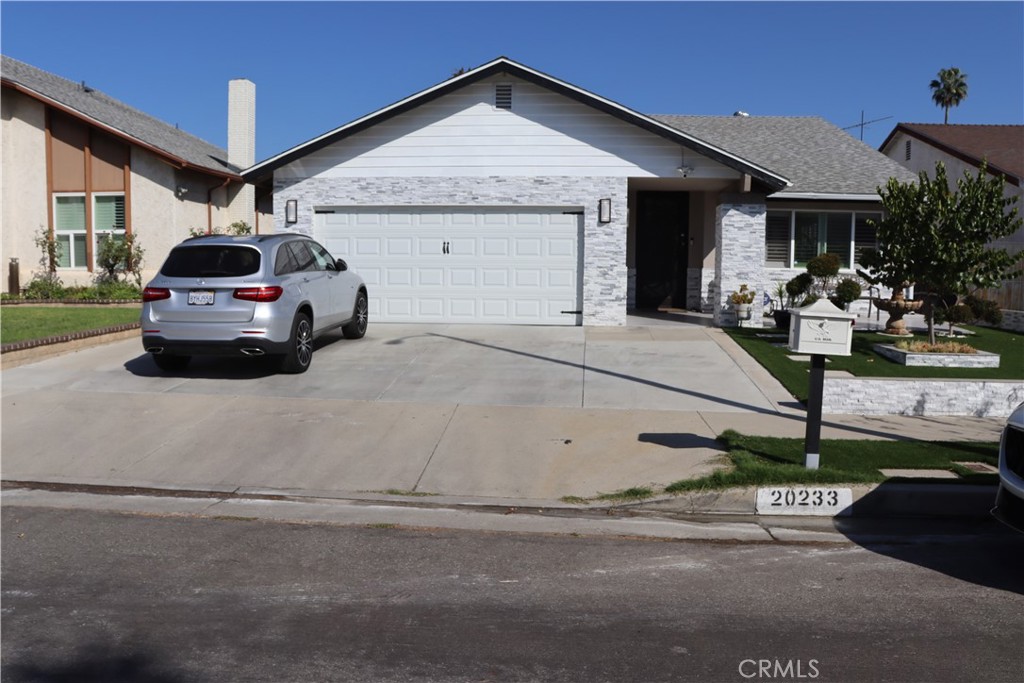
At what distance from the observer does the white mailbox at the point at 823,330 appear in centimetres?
744

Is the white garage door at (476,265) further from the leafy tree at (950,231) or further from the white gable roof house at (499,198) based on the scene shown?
the leafy tree at (950,231)

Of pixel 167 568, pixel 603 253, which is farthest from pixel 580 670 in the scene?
pixel 603 253

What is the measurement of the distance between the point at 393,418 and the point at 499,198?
798cm

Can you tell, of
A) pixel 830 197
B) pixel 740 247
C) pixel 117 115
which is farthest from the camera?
pixel 117 115

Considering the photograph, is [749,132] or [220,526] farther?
[749,132]

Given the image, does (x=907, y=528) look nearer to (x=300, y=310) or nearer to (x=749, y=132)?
(x=300, y=310)

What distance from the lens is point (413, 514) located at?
7180 millimetres

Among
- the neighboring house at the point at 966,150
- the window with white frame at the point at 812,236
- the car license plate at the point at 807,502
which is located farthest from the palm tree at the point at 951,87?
the car license plate at the point at 807,502

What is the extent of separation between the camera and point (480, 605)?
17.0 ft

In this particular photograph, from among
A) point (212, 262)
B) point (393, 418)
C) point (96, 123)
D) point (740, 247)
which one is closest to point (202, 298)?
point (212, 262)

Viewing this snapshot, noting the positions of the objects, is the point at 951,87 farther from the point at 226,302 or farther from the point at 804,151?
the point at 226,302

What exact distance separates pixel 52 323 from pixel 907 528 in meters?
14.1

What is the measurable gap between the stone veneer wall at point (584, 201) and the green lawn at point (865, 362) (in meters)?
2.34

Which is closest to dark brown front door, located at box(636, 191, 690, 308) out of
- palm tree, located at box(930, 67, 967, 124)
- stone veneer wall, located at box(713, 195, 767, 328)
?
stone veneer wall, located at box(713, 195, 767, 328)
